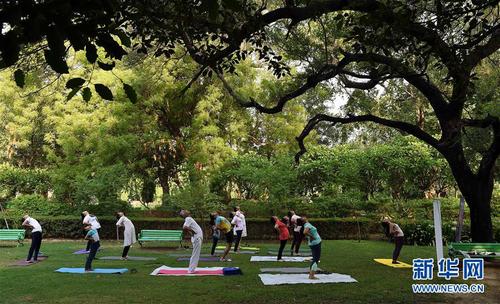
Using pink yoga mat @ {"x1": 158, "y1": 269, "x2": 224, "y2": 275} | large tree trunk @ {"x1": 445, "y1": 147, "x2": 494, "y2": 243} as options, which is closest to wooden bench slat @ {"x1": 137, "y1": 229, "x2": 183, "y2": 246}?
pink yoga mat @ {"x1": 158, "y1": 269, "x2": 224, "y2": 275}

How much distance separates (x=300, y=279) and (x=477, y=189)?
633 cm

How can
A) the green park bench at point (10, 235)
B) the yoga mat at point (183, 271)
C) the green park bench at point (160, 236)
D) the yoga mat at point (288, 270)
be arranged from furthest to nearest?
the green park bench at point (10, 235) → the green park bench at point (160, 236) → the yoga mat at point (288, 270) → the yoga mat at point (183, 271)

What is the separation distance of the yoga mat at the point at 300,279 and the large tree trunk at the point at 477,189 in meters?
4.92

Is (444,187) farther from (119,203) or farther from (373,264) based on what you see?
(119,203)

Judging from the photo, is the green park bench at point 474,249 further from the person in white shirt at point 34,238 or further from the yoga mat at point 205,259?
the person in white shirt at point 34,238

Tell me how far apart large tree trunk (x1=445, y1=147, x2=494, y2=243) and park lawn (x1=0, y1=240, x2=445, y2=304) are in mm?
2455

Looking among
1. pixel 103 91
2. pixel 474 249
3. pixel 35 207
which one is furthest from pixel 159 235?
pixel 103 91

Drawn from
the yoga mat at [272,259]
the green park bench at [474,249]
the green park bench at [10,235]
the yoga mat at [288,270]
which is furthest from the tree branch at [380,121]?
the green park bench at [10,235]

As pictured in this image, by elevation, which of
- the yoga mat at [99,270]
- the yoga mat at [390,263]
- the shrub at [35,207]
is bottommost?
the yoga mat at [99,270]

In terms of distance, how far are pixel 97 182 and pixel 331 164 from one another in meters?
12.7

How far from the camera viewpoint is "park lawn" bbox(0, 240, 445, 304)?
9031mm

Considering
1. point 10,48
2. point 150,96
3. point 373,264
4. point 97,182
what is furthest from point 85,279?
point 150,96

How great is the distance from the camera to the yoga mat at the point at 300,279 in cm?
1073

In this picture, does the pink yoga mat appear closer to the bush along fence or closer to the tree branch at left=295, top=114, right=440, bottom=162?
the tree branch at left=295, top=114, right=440, bottom=162
